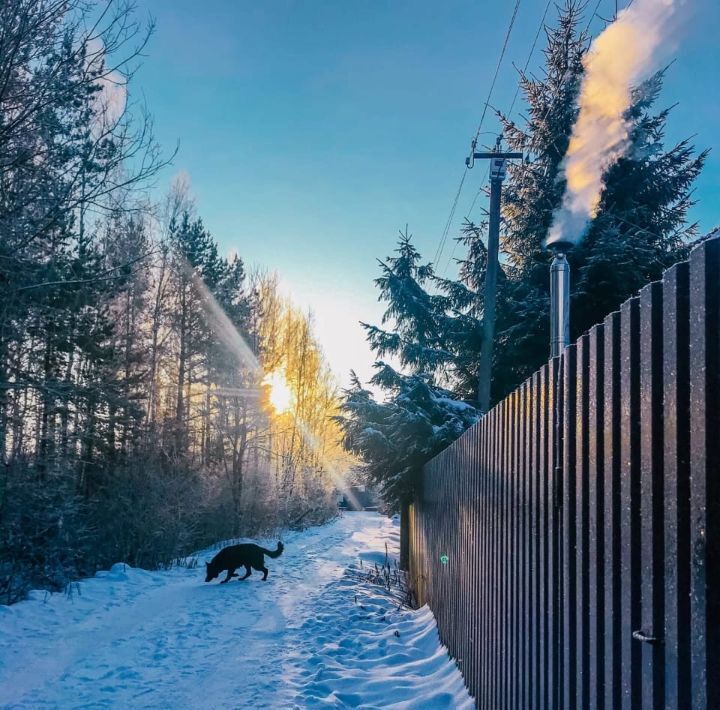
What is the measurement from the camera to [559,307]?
5332 mm

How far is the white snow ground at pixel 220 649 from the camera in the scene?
505 centimetres

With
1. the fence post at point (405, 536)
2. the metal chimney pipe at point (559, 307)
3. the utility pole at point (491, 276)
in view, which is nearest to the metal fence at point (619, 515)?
the metal chimney pipe at point (559, 307)

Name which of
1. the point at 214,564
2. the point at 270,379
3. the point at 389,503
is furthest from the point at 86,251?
the point at 270,379

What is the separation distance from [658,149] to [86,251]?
543 inches

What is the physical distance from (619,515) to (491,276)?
10231 mm

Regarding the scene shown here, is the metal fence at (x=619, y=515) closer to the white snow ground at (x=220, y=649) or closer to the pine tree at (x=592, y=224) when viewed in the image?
the white snow ground at (x=220, y=649)

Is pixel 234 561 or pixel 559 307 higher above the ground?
pixel 559 307

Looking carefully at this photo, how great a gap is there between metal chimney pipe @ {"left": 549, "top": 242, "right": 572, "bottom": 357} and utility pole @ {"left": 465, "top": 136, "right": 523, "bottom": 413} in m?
5.92

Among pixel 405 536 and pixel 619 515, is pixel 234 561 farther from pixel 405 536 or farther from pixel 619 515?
pixel 619 515

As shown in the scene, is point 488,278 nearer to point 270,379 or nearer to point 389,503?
point 389,503

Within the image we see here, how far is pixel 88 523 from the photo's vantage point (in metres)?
13.6

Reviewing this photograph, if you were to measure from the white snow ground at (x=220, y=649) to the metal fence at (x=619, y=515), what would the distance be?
6.21ft

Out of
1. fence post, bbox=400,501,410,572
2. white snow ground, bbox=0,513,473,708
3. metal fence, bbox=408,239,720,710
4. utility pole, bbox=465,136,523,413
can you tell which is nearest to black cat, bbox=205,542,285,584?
white snow ground, bbox=0,513,473,708

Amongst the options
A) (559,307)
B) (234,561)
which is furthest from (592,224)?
(234,561)
